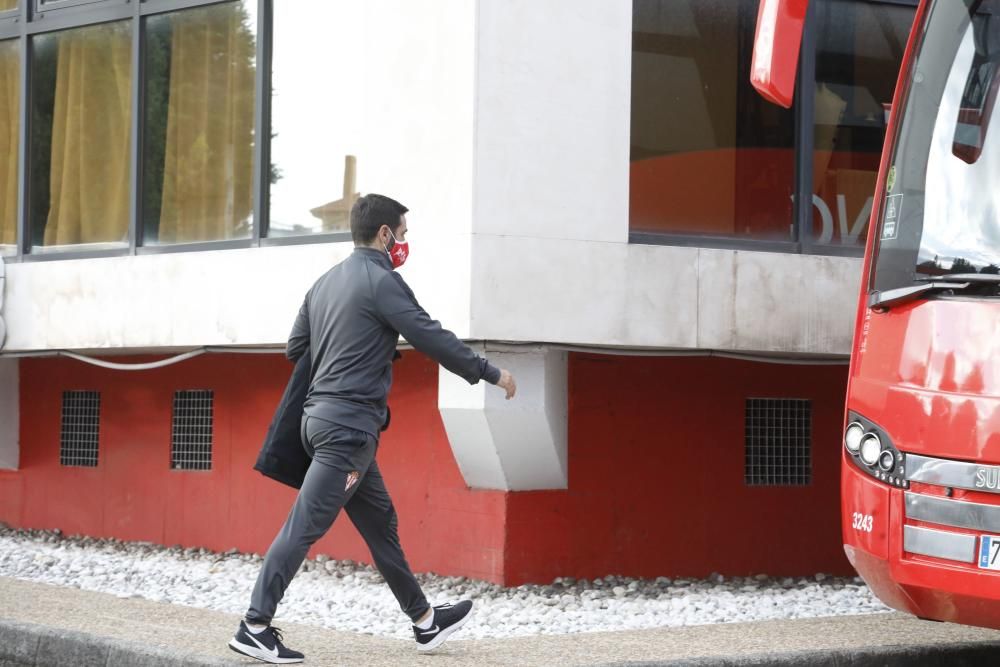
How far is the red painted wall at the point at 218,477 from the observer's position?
29.4 ft

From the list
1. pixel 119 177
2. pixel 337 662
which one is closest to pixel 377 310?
pixel 337 662

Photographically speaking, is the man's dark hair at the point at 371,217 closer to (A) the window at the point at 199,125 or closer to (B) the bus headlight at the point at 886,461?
(B) the bus headlight at the point at 886,461

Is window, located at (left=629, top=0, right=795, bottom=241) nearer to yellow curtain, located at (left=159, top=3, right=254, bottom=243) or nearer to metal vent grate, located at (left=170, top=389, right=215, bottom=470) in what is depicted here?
yellow curtain, located at (left=159, top=3, right=254, bottom=243)

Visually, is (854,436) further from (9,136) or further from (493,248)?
(9,136)

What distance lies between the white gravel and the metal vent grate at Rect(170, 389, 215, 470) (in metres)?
0.67

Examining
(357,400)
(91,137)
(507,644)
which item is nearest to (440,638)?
(507,644)

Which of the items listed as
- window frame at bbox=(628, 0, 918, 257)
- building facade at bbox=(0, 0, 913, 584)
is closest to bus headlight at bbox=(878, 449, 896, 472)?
building facade at bbox=(0, 0, 913, 584)

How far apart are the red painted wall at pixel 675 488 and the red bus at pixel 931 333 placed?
112 inches

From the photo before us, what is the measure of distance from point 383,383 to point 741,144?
4.06 m

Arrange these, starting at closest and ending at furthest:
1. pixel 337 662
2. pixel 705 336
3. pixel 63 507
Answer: pixel 337 662, pixel 705 336, pixel 63 507

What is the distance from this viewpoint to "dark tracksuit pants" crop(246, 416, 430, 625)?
570cm

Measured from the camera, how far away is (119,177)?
34.9 feet

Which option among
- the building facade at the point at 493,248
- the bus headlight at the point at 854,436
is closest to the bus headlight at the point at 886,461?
the bus headlight at the point at 854,436

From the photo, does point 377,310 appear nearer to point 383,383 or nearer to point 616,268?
point 383,383
